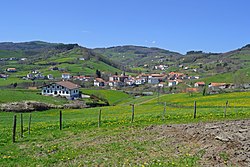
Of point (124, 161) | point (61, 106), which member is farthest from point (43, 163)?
point (61, 106)

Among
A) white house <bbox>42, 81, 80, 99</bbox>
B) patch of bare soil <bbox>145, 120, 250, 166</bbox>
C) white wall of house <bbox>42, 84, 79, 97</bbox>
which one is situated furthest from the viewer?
white wall of house <bbox>42, 84, 79, 97</bbox>

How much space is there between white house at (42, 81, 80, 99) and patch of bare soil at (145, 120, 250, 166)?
92286 millimetres

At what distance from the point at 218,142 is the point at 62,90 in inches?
3921

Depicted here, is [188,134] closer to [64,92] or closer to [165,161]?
[165,161]

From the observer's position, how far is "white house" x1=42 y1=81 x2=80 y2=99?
112 meters

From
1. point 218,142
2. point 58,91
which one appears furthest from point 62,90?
point 218,142

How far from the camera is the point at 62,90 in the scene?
113 metres

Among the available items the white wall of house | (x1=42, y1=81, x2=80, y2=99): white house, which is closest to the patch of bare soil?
(x1=42, y1=81, x2=80, y2=99): white house

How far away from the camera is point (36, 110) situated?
67.9 m

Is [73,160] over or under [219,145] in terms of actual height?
under

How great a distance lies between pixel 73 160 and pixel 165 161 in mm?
5246

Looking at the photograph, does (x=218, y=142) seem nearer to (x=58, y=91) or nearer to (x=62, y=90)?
(x=62, y=90)

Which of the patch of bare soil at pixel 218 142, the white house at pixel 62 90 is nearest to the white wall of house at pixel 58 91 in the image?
the white house at pixel 62 90

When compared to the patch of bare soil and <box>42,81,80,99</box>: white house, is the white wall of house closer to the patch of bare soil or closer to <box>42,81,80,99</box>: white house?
<box>42,81,80,99</box>: white house
